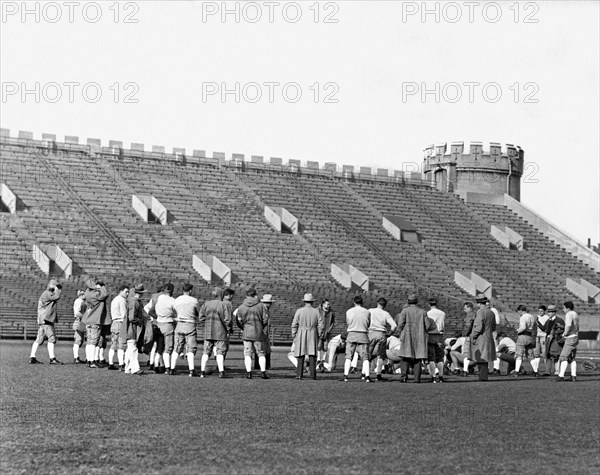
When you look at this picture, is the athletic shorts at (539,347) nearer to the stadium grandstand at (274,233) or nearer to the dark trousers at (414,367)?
the dark trousers at (414,367)

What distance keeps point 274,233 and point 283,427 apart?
148 feet

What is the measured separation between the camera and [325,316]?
2492 centimetres

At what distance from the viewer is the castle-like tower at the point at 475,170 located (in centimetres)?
7231

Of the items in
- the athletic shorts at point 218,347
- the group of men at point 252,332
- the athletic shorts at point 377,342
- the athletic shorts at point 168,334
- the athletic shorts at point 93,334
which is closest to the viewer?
the athletic shorts at point 218,347

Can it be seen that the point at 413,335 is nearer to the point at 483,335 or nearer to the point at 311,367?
the point at 311,367

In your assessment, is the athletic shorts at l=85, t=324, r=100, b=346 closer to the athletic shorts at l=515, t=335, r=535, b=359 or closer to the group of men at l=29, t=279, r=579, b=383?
the group of men at l=29, t=279, r=579, b=383

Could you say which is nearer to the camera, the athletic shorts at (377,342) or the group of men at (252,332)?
the group of men at (252,332)

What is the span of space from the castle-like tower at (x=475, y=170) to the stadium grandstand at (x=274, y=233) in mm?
151

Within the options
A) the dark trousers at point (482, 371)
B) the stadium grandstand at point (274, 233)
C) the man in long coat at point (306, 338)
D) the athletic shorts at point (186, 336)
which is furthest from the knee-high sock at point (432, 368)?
the stadium grandstand at point (274, 233)

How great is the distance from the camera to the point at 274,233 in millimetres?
56688

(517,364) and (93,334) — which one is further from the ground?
(93,334)

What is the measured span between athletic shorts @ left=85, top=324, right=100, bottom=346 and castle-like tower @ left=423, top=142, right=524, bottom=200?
1995 inches

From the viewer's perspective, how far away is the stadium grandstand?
4853 centimetres

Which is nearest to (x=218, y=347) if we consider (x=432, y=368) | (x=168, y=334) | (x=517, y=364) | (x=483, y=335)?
(x=168, y=334)
